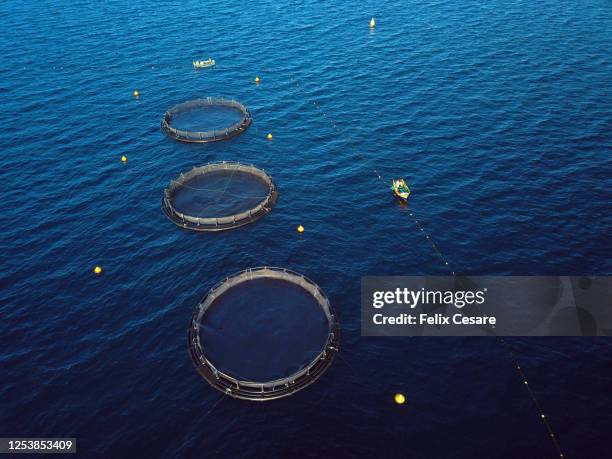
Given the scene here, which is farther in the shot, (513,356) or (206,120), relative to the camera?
(206,120)

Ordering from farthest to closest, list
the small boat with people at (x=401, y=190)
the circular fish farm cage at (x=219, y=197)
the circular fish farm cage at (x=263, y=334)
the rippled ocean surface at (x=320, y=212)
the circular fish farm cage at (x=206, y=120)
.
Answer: the circular fish farm cage at (x=206, y=120) < the small boat with people at (x=401, y=190) < the circular fish farm cage at (x=219, y=197) < the circular fish farm cage at (x=263, y=334) < the rippled ocean surface at (x=320, y=212)

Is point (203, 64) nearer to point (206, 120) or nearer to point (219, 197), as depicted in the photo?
point (206, 120)

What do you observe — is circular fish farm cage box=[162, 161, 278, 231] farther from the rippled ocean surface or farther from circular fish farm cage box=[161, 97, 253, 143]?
circular fish farm cage box=[161, 97, 253, 143]

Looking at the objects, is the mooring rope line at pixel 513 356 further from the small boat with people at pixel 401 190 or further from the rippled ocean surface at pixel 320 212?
the small boat with people at pixel 401 190

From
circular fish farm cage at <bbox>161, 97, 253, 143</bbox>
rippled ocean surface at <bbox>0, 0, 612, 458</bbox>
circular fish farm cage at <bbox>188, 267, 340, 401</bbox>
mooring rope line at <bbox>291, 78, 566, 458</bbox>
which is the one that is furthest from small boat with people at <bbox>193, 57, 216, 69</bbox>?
circular fish farm cage at <bbox>188, 267, 340, 401</bbox>

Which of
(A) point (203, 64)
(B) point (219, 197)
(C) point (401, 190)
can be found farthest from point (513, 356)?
(A) point (203, 64)

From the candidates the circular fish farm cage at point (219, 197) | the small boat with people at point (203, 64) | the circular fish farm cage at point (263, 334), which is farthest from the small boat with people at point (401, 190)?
the small boat with people at point (203, 64)

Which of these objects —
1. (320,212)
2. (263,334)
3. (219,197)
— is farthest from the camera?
(219,197)
